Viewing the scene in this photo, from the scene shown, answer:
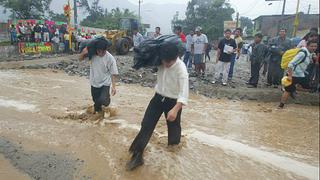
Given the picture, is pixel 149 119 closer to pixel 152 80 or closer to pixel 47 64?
pixel 152 80

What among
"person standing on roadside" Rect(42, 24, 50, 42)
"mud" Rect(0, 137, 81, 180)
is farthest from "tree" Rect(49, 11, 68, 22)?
"mud" Rect(0, 137, 81, 180)

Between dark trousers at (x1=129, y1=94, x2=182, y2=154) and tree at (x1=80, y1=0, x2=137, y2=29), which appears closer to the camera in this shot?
dark trousers at (x1=129, y1=94, x2=182, y2=154)

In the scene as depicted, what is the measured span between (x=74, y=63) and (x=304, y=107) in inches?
368

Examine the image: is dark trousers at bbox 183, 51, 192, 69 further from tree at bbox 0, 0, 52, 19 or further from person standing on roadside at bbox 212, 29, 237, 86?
tree at bbox 0, 0, 52, 19

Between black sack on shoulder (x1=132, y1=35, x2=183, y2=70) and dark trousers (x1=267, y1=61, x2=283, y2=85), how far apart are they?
19.6 ft

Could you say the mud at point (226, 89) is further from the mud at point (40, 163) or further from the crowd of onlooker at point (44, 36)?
the crowd of onlooker at point (44, 36)

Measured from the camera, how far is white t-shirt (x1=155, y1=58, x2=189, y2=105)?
3.49 meters

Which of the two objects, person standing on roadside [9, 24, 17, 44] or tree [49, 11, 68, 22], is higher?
tree [49, 11, 68, 22]

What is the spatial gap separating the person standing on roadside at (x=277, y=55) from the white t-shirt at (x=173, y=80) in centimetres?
584

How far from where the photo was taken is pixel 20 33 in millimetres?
18375

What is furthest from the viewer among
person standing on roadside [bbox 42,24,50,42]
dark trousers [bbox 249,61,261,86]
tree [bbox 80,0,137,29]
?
tree [bbox 80,0,137,29]

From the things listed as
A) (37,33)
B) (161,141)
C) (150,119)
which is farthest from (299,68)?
(37,33)

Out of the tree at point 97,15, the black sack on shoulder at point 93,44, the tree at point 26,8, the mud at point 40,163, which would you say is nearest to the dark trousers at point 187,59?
the black sack on shoulder at point 93,44

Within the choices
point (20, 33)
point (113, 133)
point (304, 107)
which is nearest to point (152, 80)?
point (304, 107)
